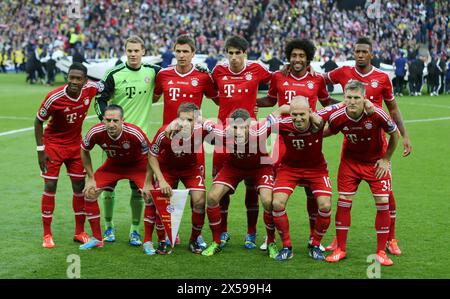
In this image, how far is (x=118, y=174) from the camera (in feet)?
31.3

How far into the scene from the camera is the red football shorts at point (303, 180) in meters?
9.08

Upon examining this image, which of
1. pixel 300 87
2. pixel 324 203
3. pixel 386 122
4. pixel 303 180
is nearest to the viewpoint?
pixel 386 122

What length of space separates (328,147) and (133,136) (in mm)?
9673

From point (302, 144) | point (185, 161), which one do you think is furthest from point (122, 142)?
point (302, 144)

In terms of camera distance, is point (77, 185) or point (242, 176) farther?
point (77, 185)

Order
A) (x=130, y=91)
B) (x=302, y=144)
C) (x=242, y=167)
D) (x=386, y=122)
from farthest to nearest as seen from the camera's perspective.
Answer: (x=130, y=91), (x=242, y=167), (x=302, y=144), (x=386, y=122)

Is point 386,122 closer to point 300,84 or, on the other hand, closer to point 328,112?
point 328,112

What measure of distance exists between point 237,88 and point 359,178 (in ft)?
6.24

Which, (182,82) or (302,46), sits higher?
(302,46)

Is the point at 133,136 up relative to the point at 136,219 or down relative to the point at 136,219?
up

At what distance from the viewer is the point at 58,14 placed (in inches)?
1983

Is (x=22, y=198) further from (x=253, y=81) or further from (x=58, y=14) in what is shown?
(x=58, y=14)

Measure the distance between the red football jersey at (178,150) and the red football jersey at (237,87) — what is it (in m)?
0.75

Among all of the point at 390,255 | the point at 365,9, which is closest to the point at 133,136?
the point at 390,255
